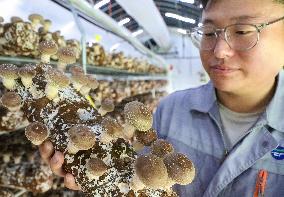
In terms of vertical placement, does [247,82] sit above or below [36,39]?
below

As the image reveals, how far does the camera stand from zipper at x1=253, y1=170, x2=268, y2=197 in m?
1.69

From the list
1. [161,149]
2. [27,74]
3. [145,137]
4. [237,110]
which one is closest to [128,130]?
[145,137]

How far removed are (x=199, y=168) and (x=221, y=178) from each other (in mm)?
196

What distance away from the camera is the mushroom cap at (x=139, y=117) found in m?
1.27

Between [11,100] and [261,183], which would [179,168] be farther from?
[11,100]

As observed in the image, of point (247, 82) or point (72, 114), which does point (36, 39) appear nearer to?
point (72, 114)

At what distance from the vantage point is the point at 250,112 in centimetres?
187

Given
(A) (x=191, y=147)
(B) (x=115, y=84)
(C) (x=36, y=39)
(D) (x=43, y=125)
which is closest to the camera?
(D) (x=43, y=125)

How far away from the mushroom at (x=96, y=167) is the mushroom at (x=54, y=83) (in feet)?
1.42

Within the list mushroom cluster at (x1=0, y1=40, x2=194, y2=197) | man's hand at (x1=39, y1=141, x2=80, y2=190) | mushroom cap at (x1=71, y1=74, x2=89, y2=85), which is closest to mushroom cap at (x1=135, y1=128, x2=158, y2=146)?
mushroom cluster at (x1=0, y1=40, x2=194, y2=197)

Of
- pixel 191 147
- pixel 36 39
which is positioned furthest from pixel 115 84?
pixel 191 147

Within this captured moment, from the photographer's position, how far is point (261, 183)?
170cm

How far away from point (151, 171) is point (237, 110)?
3.16ft

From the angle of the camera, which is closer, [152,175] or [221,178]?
[152,175]
